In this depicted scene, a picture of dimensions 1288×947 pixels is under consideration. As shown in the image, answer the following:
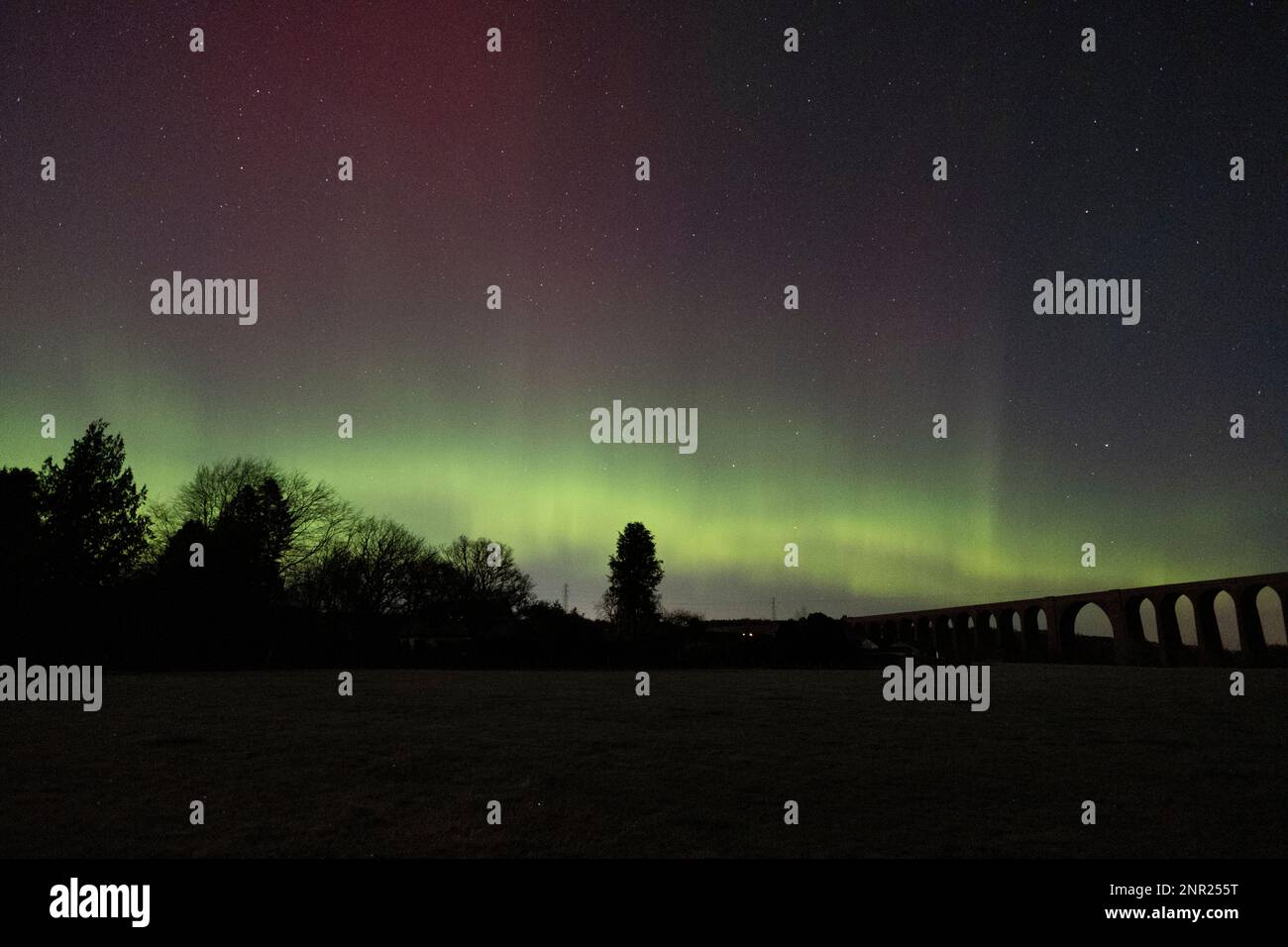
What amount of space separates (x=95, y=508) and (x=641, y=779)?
50.8m

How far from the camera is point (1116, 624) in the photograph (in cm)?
5928

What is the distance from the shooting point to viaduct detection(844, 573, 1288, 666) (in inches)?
1893

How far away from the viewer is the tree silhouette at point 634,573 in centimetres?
11481

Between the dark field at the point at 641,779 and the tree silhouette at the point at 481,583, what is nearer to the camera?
the dark field at the point at 641,779

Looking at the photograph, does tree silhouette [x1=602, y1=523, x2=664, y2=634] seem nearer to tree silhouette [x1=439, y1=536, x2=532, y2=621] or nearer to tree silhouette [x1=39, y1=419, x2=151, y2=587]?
tree silhouette [x1=439, y1=536, x2=532, y2=621]

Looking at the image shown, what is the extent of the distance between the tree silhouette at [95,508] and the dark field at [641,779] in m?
31.2

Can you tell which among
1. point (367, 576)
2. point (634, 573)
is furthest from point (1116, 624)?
point (634, 573)

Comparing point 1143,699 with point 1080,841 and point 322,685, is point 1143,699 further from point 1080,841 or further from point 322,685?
point 322,685

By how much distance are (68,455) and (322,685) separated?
32.5 metres

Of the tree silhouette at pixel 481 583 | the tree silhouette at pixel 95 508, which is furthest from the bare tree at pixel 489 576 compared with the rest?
the tree silhouette at pixel 95 508

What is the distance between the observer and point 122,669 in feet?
137

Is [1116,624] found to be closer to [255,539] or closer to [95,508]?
[255,539]

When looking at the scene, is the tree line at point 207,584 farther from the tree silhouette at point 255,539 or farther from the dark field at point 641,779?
the dark field at point 641,779
